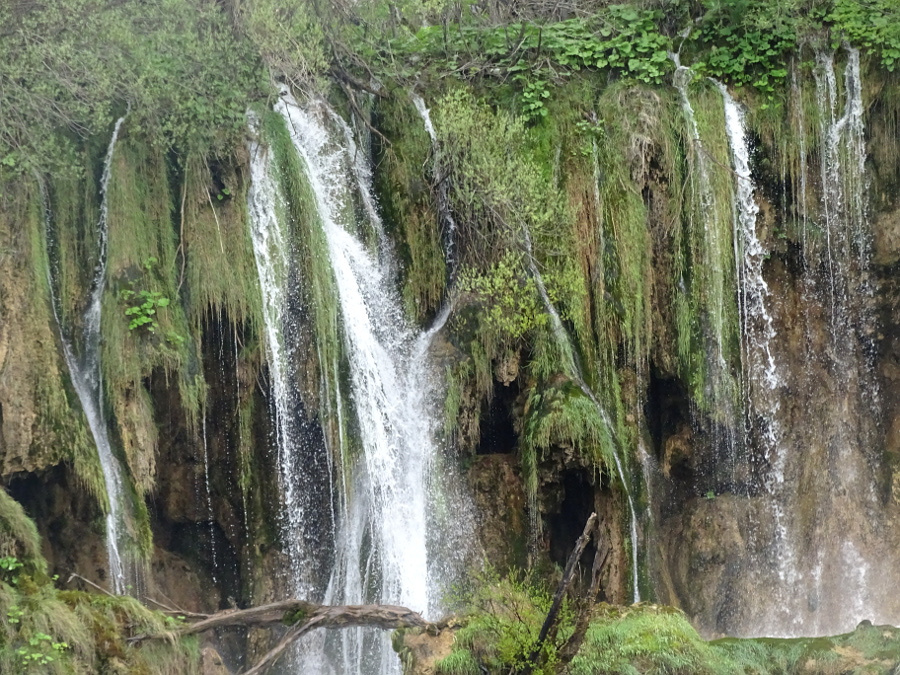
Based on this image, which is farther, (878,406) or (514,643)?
(878,406)

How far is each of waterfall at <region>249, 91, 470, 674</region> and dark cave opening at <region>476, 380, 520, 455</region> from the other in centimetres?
56

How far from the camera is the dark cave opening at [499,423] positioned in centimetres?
1281

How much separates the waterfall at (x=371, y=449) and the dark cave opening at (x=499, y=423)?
0.56 meters

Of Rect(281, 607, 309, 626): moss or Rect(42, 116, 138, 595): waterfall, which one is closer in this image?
Rect(281, 607, 309, 626): moss

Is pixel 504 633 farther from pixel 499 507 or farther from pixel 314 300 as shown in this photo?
pixel 314 300

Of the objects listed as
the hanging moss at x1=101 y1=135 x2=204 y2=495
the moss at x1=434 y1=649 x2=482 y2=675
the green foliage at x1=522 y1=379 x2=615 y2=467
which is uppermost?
the hanging moss at x1=101 y1=135 x2=204 y2=495

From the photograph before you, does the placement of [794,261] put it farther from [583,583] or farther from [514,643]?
[514,643]

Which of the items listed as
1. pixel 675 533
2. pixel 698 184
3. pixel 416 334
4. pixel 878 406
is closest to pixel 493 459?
pixel 416 334

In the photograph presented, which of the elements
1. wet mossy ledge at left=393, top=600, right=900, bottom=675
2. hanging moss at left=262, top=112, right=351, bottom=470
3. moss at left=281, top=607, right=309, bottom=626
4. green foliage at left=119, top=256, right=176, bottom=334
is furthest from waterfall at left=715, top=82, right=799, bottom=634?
green foliage at left=119, top=256, right=176, bottom=334

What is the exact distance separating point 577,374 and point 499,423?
40.3 inches

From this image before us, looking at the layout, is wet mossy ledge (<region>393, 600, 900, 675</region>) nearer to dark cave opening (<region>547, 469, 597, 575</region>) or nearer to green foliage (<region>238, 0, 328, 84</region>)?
dark cave opening (<region>547, 469, 597, 575</region>)

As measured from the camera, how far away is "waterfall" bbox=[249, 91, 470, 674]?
490 inches

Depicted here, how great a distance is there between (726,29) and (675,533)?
5.70 meters

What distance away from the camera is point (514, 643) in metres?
10.1
